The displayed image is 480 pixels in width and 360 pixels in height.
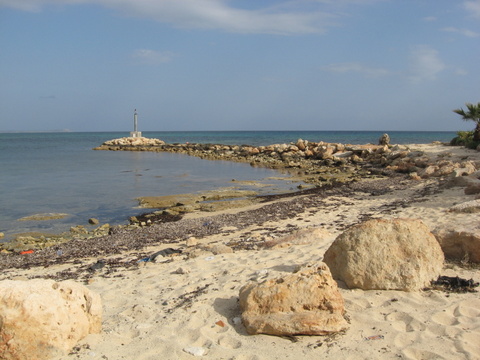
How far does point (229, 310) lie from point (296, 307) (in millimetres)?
977

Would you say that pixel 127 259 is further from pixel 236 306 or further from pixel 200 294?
pixel 236 306

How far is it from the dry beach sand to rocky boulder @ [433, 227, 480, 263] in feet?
0.66

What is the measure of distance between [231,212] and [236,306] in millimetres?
9393

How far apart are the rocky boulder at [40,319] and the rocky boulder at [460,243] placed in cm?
509

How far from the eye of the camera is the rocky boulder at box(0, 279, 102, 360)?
404 centimetres

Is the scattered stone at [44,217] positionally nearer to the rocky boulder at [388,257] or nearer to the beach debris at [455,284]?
the rocky boulder at [388,257]

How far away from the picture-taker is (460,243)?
6.31 m

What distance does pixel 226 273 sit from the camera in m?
6.65

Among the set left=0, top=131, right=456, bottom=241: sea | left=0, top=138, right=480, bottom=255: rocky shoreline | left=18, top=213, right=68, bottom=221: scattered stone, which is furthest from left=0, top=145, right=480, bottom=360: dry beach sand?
left=18, top=213, right=68, bottom=221: scattered stone

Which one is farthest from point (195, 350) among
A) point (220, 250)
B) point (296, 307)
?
point (220, 250)

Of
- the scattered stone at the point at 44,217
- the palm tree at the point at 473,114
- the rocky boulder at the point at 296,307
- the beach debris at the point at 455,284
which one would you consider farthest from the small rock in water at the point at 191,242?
the palm tree at the point at 473,114

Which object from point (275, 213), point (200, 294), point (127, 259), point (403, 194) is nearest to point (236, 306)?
point (200, 294)

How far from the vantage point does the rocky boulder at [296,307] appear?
14.7ft

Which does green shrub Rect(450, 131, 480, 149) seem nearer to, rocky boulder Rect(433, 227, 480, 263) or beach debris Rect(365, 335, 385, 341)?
rocky boulder Rect(433, 227, 480, 263)
